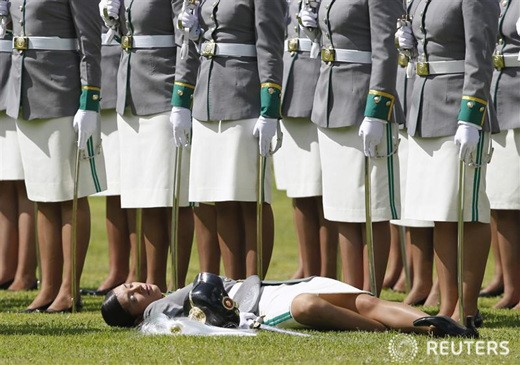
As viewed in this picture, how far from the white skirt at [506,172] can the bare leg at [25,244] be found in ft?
12.8

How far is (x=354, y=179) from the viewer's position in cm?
1073

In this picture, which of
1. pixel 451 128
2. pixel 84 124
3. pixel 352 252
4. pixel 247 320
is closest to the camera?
pixel 247 320

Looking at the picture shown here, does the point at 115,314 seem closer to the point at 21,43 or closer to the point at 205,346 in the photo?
the point at 205,346

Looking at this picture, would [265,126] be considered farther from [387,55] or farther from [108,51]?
[108,51]

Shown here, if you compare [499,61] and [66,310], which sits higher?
[499,61]

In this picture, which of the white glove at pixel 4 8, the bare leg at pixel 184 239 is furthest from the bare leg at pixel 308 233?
the white glove at pixel 4 8

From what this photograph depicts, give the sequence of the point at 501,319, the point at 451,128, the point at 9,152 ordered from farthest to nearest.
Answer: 1. the point at 9,152
2. the point at 501,319
3. the point at 451,128

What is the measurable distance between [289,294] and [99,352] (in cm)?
136

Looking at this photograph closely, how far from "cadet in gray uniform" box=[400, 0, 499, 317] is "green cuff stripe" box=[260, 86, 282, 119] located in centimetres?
112

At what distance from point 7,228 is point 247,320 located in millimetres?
4525

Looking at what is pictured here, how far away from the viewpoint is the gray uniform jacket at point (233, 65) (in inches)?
436

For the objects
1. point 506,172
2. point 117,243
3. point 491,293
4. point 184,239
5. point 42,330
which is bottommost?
point 491,293

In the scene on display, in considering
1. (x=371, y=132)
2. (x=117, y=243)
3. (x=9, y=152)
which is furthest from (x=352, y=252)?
(x=9, y=152)

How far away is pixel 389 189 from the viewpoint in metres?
10.8
